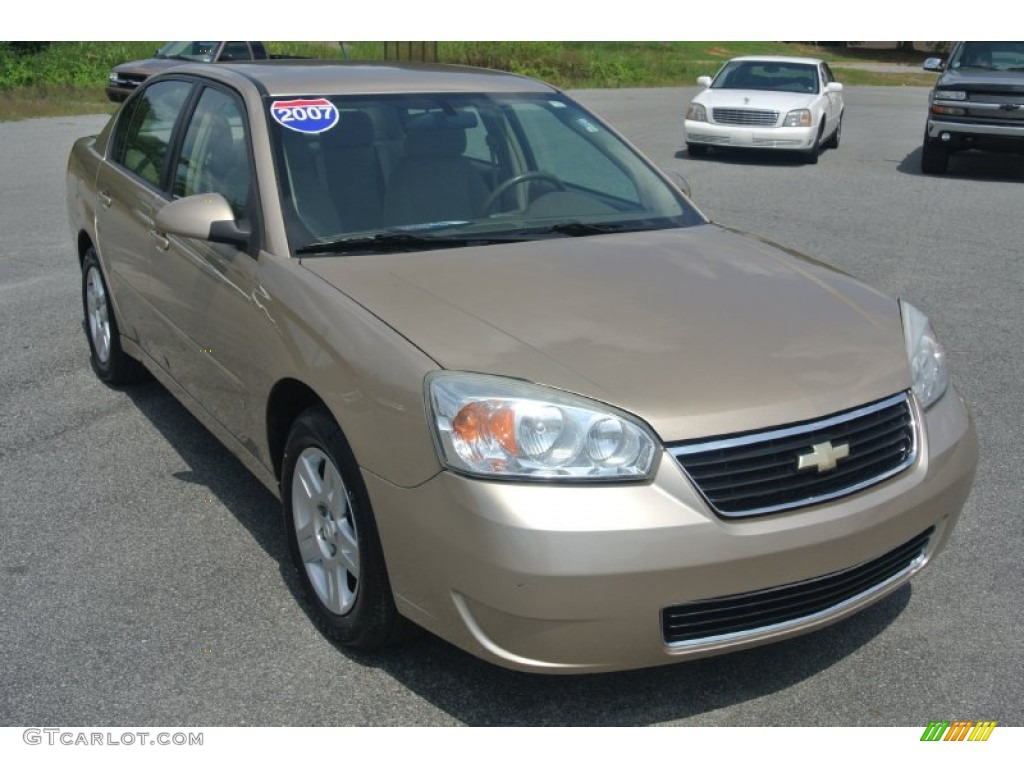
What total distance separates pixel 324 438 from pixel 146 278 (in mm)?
2001

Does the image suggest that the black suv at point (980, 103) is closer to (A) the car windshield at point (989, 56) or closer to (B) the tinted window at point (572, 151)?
(A) the car windshield at point (989, 56)

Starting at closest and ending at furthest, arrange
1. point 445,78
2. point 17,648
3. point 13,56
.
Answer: point 17,648, point 445,78, point 13,56

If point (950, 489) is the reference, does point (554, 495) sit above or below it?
above

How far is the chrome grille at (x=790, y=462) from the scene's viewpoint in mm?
2861

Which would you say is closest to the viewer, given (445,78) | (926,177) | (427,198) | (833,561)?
(833,561)

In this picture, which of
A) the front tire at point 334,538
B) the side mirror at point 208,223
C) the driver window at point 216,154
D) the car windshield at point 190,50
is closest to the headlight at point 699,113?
the car windshield at point 190,50

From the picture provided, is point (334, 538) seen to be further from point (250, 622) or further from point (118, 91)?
point (118, 91)

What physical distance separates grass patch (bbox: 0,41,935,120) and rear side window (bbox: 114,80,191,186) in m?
12.9

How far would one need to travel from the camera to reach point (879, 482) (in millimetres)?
3119

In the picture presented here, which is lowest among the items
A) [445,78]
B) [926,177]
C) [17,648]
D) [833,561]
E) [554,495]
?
[926,177]

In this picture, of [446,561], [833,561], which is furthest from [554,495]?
[833,561]

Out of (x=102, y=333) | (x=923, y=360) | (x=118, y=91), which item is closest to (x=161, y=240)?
(x=102, y=333)

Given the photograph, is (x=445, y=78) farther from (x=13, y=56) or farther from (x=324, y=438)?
(x=13, y=56)

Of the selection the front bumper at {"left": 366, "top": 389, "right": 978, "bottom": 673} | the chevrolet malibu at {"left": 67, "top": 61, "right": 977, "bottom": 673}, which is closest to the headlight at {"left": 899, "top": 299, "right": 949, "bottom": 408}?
the chevrolet malibu at {"left": 67, "top": 61, "right": 977, "bottom": 673}
